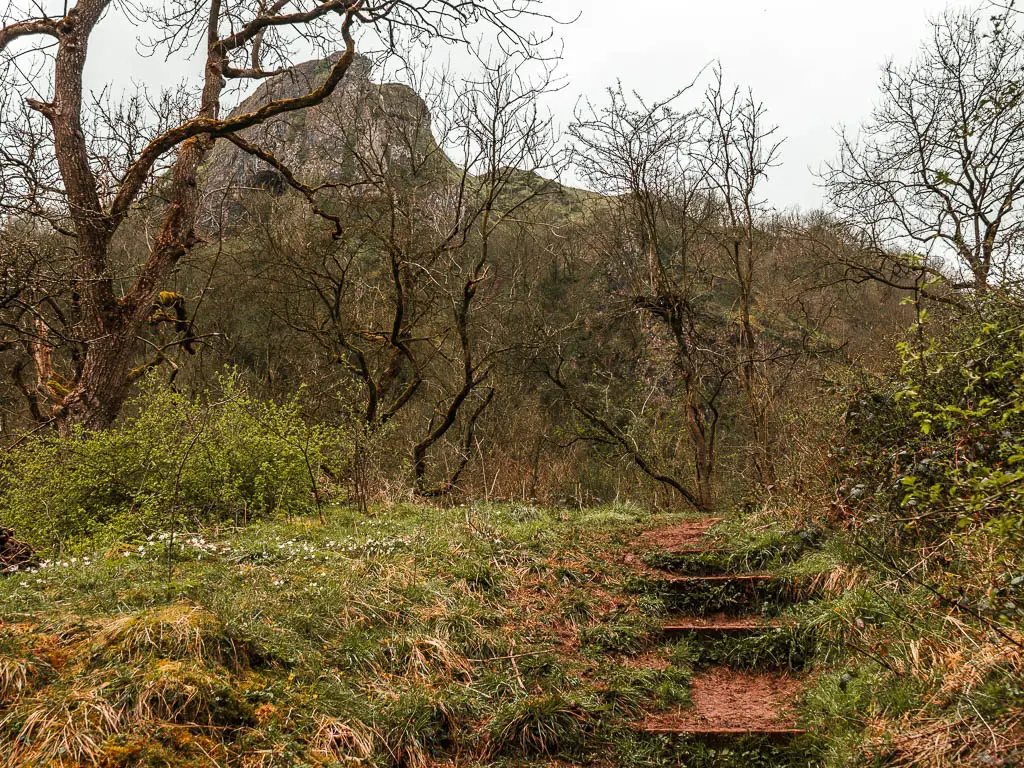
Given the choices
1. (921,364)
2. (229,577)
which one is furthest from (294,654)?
Answer: (921,364)

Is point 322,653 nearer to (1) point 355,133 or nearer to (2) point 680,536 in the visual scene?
(2) point 680,536

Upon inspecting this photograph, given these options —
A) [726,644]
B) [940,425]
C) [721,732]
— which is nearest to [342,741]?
[721,732]

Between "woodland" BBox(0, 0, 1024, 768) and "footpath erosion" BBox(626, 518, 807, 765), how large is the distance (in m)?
0.03

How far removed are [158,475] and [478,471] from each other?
6.10 metres

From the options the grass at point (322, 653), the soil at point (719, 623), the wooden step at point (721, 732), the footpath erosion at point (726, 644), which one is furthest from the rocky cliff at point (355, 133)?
the wooden step at point (721, 732)

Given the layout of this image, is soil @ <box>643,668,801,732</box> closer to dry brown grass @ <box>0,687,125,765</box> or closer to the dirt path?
the dirt path

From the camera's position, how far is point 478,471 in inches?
510

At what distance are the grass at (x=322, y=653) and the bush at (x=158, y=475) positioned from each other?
1.05 meters

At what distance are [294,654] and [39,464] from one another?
16.5 ft

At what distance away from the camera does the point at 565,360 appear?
18625mm

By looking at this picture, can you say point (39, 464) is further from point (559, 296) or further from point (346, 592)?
point (559, 296)

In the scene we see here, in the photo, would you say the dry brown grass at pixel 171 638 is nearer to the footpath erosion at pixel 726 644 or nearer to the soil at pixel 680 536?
the footpath erosion at pixel 726 644

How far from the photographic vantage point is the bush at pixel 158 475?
24.8 ft

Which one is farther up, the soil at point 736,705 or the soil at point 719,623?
the soil at point 719,623
